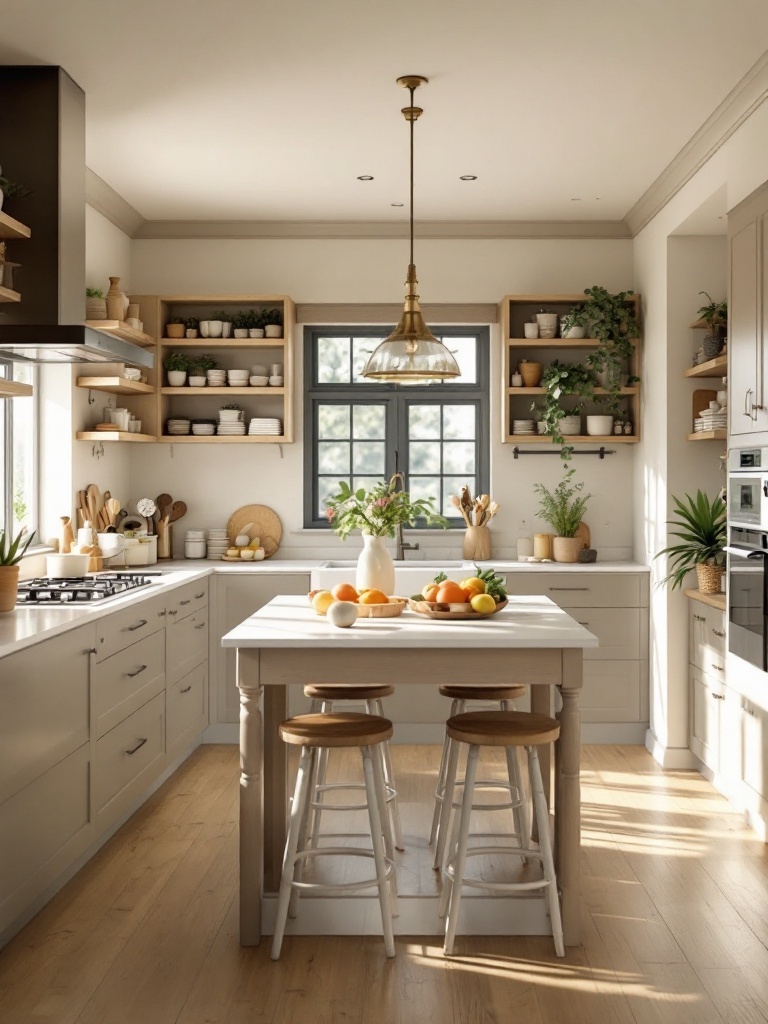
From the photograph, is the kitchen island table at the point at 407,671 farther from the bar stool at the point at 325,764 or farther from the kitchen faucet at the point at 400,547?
the kitchen faucet at the point at 400,547

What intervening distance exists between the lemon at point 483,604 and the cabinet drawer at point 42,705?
4.57 ft

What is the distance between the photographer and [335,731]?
313 centimetres

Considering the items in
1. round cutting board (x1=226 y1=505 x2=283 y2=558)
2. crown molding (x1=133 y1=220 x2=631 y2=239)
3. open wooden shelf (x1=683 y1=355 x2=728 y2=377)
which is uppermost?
crown molding (x1=133 y1=220 x2=631 y2=239)

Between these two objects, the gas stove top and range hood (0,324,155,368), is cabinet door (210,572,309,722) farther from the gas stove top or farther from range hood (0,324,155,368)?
range hood (0,324,155,368)

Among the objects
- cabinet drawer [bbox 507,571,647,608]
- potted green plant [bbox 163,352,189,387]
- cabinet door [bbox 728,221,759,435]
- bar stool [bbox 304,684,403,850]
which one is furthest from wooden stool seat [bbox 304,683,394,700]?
potted green plant [bbox 163,352,189,387]

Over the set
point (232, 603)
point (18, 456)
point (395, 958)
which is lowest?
point (395, 958)

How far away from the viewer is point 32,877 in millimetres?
3346

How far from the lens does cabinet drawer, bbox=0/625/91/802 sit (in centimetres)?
315

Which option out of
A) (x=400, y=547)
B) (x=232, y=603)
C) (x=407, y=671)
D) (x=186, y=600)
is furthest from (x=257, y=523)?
(x=407, y=671)

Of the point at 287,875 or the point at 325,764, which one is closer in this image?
the point at 287,875

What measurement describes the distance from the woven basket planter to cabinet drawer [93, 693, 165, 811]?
2.62 meters

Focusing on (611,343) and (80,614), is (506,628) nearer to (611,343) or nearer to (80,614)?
(80,614)

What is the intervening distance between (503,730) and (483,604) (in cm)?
49

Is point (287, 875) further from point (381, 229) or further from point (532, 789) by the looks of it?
point (381, 229)
